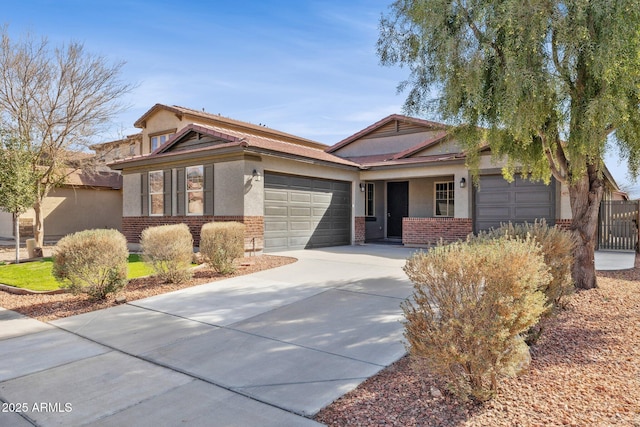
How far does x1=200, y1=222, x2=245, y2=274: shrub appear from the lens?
9.59 m

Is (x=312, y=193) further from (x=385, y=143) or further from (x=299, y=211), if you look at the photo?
(x=385, y=143)

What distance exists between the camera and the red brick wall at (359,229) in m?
17.4

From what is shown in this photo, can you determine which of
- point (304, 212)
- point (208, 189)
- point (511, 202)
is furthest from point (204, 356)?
point (511, 202)

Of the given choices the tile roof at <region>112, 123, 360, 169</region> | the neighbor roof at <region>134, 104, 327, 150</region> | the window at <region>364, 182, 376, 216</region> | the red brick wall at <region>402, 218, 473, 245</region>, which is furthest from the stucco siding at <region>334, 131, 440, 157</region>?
the neighbor roof at <region>134, 104, 327, 150</region>

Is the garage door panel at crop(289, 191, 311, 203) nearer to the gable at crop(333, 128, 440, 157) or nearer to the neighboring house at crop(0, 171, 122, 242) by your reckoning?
the gable at crop(333, 128, 440, 157)

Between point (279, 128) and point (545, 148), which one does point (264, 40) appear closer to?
point (545, 148)

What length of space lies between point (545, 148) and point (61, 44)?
58.5 ft

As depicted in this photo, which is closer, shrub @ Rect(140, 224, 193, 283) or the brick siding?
shrub @ Rect(140, 224, 193, 283)

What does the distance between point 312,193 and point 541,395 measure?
12094 millimetres

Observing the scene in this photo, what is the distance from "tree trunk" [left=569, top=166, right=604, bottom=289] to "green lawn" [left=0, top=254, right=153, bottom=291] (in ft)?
28.8

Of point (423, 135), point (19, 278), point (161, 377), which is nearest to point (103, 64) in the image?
point (19, 278)

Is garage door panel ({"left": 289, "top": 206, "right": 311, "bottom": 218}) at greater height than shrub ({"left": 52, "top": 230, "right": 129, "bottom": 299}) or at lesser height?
greater

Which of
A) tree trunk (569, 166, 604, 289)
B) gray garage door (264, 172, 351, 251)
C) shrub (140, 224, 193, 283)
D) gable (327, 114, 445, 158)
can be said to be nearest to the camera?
tree trunk (569, 166, 604, 289)

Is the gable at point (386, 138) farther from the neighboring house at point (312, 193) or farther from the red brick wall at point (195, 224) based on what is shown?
the red brick wall at point (195, 224)
